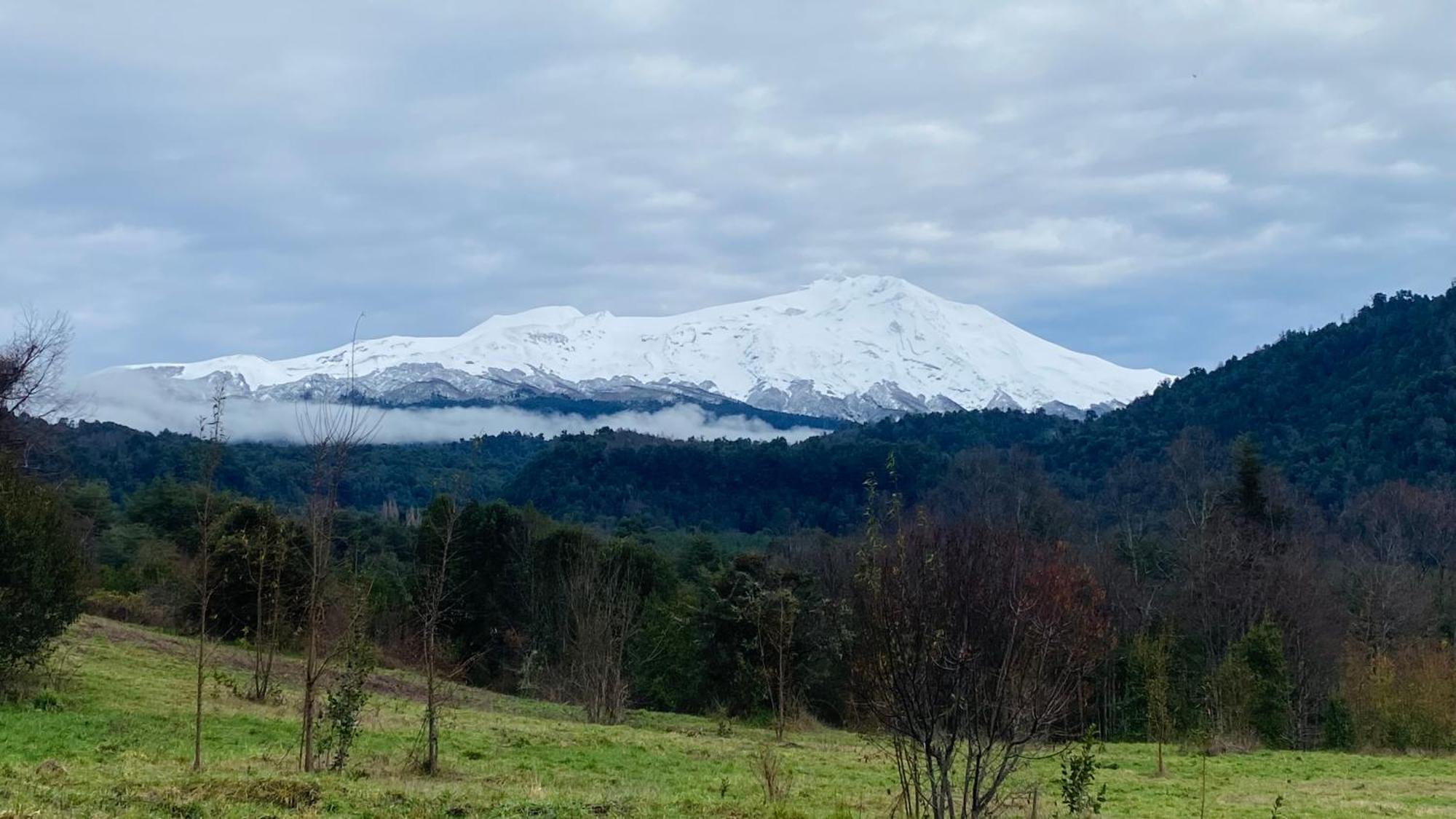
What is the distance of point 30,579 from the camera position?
74.2 feet

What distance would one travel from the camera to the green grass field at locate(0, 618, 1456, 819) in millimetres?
11953

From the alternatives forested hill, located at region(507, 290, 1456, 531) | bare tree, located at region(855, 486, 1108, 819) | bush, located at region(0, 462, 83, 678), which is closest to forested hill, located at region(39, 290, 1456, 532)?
forested hill, located at region(507, 290, 1456, 531)

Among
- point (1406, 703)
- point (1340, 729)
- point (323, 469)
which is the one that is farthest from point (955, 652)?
point (1340, 729)

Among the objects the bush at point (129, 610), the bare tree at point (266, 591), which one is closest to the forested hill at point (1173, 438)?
the bush at point (129, 610)

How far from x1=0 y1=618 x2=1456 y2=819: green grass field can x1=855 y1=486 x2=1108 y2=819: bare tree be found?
2138mm

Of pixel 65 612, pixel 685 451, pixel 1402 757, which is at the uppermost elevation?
pixel 685 451

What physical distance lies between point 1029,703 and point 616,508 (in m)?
113

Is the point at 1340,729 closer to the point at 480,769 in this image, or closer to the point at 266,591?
the point at 480,769

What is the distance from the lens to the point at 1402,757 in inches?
1235

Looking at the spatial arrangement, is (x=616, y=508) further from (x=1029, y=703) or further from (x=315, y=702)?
(x=1029, y=703)

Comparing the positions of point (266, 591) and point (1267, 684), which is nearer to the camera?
point (1267, 684)

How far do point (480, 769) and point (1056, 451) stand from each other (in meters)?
118

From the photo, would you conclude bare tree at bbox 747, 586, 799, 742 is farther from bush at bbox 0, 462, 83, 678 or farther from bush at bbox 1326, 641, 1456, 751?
bush at bbox 0, 462, 83, 678

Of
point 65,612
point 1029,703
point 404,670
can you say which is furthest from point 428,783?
point 404,670
